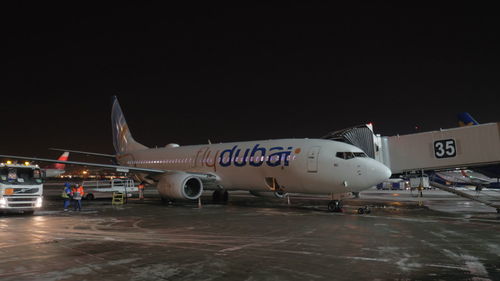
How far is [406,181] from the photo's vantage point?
139ft

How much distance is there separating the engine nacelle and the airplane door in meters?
6.18

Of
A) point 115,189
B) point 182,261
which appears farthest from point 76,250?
point 115,189

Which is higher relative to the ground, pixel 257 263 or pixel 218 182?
pixel 218 182

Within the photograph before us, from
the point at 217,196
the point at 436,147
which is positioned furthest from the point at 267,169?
the point at 436,147

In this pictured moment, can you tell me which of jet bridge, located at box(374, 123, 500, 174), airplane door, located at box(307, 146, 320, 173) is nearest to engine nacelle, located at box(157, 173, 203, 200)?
airplane door, located at box(307, 146, 320, 173)

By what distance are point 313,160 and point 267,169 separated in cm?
258

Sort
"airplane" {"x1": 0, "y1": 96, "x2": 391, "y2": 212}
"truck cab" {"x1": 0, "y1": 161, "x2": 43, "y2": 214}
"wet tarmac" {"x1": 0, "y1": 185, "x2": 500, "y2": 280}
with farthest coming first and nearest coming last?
1. "airplane" {"x1": 0, "y1": 96, "x2": 391, "y2": 212}
2. "truck cab" {"x1": 0, "y1": 161, "x2": 43, "y2": 214}
3. "wet tarmac" {"x1": 0, "y1": 185, "x2": 500, "y2": 280}

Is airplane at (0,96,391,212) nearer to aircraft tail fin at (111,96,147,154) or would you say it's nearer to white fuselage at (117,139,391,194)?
white fuselage at (117,139,391,194)

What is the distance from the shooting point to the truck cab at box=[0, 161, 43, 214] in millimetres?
14750

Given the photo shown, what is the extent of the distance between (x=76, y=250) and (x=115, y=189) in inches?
800

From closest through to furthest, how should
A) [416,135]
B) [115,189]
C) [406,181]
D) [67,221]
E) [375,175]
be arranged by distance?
[67,221]
[375,175]
[416,135]
[115,189]
[406,181]

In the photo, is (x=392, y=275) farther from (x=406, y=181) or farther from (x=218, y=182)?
(x=406, y=181)

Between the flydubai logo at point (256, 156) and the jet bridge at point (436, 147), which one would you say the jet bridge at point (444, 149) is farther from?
the flydubai logo at point (256, 156)

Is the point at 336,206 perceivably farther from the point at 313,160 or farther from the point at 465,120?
the point at 465,120
